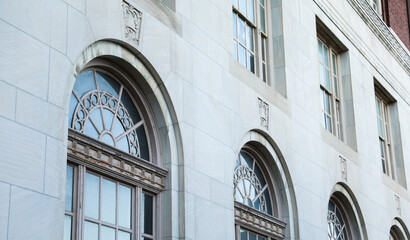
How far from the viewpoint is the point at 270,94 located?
1572 centimetres

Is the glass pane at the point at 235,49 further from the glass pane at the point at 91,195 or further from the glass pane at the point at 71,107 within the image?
the glass pane at the point at 91,195

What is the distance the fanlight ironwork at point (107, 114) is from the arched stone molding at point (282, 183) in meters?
3.98

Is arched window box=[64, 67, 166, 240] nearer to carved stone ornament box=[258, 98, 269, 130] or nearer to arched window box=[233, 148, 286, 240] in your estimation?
arched window box=[233, 148, 286, 240]

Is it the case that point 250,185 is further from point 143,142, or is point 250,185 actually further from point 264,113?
point 143,142

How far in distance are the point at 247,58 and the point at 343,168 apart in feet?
15.4

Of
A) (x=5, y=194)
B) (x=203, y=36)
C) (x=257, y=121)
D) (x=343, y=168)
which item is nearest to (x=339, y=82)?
(x=343, y=168)

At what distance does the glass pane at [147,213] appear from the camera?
11.5 metres

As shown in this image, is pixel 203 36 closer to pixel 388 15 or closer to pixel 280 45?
pixel 280 45

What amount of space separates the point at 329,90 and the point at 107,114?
1007cm

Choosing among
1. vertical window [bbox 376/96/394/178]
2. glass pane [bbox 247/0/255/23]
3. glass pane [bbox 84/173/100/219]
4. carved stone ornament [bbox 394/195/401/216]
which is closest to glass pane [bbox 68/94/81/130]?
glass pane [bbox 84/173/100/219]

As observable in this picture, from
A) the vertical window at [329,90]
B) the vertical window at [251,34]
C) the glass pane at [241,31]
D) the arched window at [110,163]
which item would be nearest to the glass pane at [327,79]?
the vertical window at [329,90]

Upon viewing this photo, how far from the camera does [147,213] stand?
1161 centimetres

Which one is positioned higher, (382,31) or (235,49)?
(382,31)

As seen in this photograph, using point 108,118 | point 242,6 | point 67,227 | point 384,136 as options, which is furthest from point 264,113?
point 384,136
